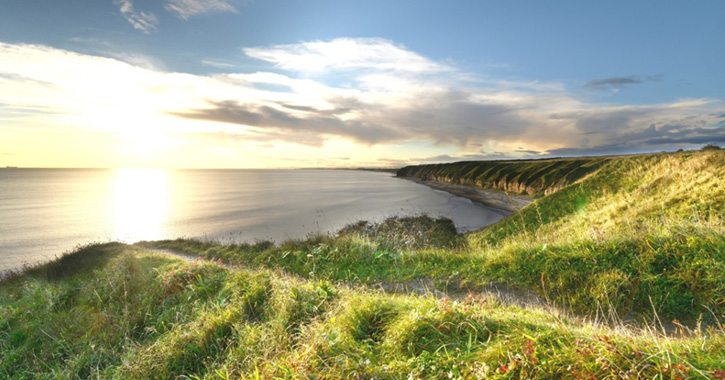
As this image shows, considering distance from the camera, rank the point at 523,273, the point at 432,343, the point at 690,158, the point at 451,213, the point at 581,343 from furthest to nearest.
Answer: the point at 451,213 < the point at 690,158 < the point at 523,273 < the point at 432,343 < the point at 581,343

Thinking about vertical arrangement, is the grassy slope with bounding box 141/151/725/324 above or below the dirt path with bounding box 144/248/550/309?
above

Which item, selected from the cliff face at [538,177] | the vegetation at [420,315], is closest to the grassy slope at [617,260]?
the vegetation at [420,315]

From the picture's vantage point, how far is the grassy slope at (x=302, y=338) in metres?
3.16

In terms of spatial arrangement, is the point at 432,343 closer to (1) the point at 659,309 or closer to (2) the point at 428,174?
(1) the point at 659,309

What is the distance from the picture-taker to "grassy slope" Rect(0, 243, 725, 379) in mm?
3160

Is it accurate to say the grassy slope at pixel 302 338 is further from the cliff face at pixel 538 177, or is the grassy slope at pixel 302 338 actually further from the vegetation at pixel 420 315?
the cliff face at pixel 538 177

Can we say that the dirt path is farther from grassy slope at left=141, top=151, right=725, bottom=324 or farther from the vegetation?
grassy slope at left=141, top=151, right=725, bottom=324

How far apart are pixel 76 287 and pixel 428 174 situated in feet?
355

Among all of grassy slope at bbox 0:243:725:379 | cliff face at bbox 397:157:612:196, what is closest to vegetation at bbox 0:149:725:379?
grassy slope at bbox 0:243:725:379

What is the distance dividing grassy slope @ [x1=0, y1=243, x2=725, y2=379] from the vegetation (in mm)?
25

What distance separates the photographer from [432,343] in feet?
13.3

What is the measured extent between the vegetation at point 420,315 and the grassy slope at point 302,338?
0.03m

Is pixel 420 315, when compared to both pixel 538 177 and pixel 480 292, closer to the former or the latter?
pixel 480 292

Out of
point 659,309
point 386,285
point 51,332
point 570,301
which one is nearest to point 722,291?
point 659,309
